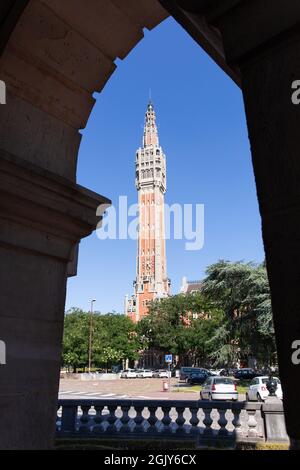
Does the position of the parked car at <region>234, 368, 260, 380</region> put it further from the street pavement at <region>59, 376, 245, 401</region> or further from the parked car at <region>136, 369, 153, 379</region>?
the parked car at <region>136, 369, 153, 379</region>

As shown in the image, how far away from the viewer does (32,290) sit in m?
3.55

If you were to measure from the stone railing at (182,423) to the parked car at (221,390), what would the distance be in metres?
12.4

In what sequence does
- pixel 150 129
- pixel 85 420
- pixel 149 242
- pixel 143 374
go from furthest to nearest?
pixel 150 129, pixel 149 242, pixel 143 374, pixel 85 420

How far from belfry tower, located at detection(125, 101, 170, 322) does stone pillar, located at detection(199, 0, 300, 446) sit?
9347 centimetres

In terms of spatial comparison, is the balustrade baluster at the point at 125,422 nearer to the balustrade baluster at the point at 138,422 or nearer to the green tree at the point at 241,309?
the balustrade baluster at the point at 138,422

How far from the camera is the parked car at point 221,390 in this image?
70.2 feet

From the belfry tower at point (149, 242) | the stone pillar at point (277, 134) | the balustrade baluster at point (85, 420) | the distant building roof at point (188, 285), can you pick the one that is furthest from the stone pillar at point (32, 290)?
the distant building roof at point (188, 285)

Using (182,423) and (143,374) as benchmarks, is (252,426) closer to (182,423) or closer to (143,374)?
(182,423)

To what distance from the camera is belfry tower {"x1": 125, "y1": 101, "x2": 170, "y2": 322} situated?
9744 cm

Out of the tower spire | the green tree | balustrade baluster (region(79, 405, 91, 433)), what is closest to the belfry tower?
the tower spire

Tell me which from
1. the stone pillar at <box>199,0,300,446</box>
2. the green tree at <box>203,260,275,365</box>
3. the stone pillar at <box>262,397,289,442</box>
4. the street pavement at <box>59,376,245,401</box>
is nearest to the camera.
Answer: the stone pillar at <box>199,0,300,446</box>

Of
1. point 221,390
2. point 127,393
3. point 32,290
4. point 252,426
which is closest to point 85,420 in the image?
point 252,426

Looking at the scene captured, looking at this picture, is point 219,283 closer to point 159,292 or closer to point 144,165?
point 159,292

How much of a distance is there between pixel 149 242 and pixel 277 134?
97167 mm
